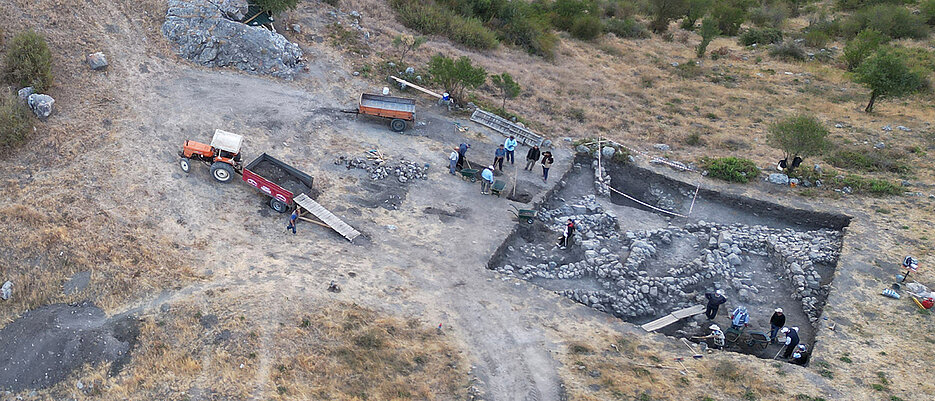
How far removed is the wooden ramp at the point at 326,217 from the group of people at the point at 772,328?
10808 mm

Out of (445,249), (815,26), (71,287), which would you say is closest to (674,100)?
(445,249)

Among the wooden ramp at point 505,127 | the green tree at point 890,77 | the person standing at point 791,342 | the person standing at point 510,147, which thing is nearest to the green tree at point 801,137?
the wooden ramp at point 505,127

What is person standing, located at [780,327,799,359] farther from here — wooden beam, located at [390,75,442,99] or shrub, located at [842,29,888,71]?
shrub, located at [842,29,888,71]

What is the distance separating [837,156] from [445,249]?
20.0 m

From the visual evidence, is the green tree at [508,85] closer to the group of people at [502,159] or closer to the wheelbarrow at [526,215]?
the group of people at [502,159]

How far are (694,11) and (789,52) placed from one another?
33.0 ft

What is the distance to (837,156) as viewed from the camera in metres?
26.1

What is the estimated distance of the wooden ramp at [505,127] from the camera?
2527 centimetres

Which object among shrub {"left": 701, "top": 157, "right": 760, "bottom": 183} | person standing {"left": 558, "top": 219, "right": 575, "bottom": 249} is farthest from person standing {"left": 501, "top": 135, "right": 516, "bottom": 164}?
shrub {"left": 701, "top": 157, "right": 760, "bottom": 183}

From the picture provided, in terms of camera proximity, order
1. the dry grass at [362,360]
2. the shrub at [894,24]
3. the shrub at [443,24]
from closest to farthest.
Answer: the dry grass at [362,360]
the shrub at [443,24]
the shrub at [894,24]

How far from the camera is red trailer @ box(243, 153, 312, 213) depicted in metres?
18.0

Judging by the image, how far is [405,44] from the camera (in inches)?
1177

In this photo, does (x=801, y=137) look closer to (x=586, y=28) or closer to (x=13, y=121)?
(x=586, y=28)

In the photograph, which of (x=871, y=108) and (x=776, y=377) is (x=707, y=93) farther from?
(x=776, y=377)
